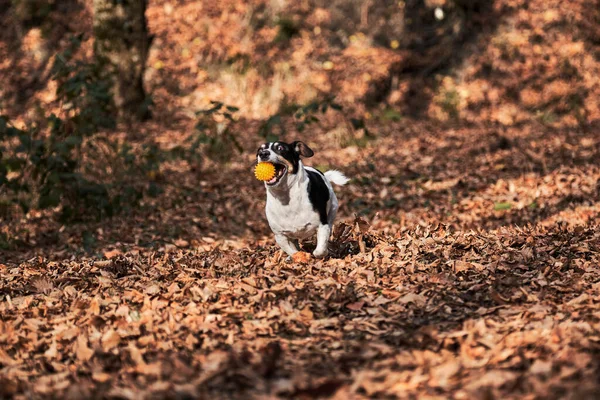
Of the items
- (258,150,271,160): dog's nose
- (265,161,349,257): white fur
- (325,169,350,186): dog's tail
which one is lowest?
(265,161,349,257): white fur

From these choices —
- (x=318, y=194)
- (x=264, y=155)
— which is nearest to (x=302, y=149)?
(x=318, y=194)

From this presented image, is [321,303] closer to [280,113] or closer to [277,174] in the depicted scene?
[277,174]

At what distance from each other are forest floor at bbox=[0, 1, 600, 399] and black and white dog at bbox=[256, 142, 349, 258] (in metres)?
0.27

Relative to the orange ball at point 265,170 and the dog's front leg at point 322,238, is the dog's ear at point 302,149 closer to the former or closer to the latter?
the orange ball at point 265,170

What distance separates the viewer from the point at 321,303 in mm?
5133

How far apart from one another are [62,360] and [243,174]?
→ 7759 mm

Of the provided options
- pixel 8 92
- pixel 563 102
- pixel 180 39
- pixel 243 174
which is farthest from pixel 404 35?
pixel 8 92

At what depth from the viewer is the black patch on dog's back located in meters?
6.28

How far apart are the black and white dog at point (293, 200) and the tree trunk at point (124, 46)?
29.2ft

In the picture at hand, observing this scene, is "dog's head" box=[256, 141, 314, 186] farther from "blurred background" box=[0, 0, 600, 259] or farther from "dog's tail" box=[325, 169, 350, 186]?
"blurred background" box=[0, 0, 600, 259]

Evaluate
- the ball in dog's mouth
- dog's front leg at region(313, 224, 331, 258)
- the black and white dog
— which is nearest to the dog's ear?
the black and white dog

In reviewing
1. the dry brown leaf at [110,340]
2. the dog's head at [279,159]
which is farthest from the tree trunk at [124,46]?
the dry brown leaf at [110,340]

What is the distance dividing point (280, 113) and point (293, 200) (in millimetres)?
10208

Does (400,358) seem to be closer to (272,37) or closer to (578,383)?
(578,383)
